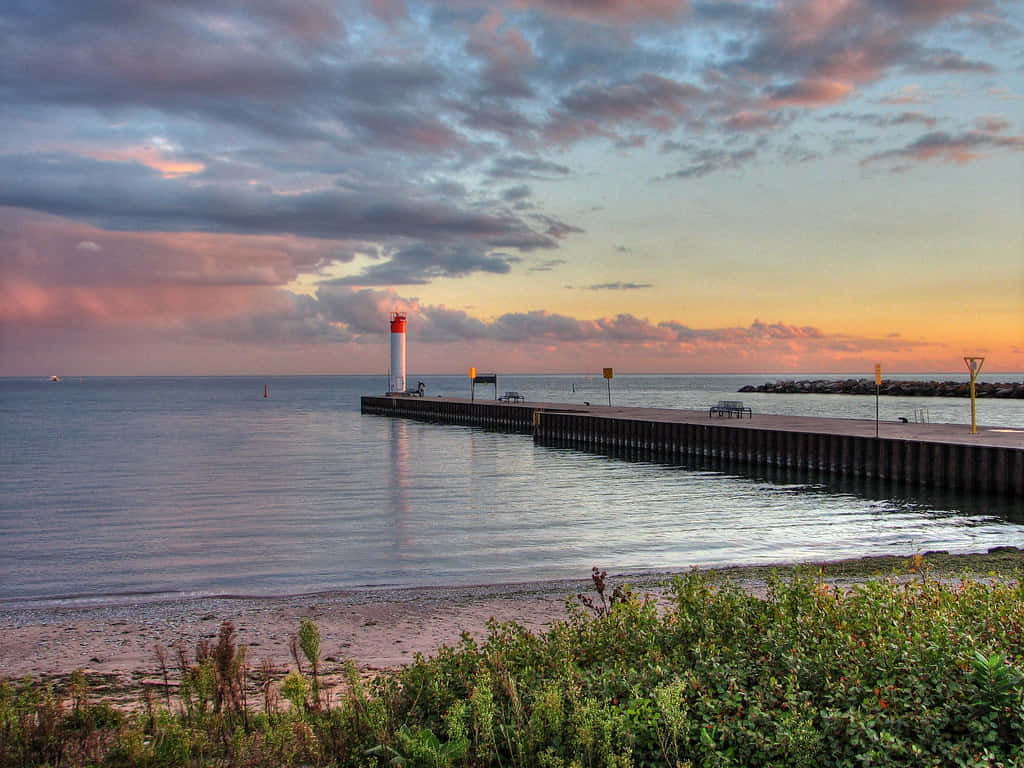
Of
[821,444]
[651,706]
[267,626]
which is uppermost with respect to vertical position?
[651,706]

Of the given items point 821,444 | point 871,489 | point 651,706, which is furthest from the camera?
point 821,444

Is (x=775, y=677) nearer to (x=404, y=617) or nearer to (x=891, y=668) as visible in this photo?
(x=891, y=668)

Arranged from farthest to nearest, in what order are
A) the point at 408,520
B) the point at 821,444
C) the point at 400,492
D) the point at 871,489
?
the point at 821,444
the point at 400,492
the point at 871,489
the point at 408,520

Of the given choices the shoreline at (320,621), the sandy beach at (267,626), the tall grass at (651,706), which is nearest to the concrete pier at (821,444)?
the shoreline at (320,621)

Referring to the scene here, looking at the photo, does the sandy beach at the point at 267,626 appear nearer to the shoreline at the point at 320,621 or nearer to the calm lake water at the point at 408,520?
the shoreline at the point at 320,621

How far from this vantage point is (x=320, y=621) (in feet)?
36.7

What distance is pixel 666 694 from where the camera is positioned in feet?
16.1

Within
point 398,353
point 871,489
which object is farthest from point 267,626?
point 398,353

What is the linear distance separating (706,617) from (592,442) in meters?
39.6

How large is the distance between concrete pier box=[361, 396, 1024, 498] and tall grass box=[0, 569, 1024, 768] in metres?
22.9

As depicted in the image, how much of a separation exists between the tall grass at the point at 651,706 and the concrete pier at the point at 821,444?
75.0 ft

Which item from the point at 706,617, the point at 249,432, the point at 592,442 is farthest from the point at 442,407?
the point at 706,617

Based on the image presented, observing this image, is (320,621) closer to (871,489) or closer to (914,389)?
(871,489)

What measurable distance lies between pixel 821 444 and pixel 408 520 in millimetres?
19432
